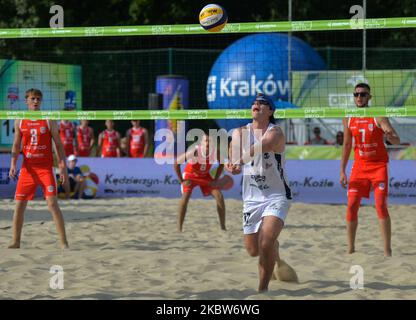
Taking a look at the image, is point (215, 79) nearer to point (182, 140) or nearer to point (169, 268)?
point (182, 140)

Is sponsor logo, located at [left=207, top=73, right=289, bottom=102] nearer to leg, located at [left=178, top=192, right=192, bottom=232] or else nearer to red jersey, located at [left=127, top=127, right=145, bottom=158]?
red jersey, located at [left=127, top=127, right=145, bottom=158]

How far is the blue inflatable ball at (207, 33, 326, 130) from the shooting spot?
50.5 ft

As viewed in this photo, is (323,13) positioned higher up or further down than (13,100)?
higher up

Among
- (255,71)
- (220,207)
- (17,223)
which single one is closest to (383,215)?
(220,207)

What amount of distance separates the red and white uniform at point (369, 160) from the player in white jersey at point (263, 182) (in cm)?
170

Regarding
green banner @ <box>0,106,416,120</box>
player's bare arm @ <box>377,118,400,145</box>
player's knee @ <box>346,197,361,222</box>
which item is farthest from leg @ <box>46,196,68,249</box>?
player's bare arm @ <box>377,118,400,145</box>

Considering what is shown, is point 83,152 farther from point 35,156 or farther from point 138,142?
point 35,156

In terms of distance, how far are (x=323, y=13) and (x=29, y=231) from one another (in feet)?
52.4

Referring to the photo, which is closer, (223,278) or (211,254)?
(223,278)

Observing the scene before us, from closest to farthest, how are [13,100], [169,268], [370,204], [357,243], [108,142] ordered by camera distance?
[169,268]
[357,243]
[370,204]
[108,142]
[13,100]

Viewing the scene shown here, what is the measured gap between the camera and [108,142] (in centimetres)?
1418
